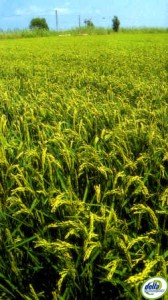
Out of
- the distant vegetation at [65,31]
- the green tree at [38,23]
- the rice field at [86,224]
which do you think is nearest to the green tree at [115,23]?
the distant vegetation at [65,31]

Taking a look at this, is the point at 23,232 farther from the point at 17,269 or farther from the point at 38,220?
the point at 17,269

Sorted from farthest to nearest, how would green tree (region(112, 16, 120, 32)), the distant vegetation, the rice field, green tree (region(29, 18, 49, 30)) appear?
green tree (region(29, 18, 49, 30))
green tree (region(112, 16, 120, 32))
the distant vegetation
the rice field

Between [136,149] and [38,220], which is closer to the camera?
[38,220]

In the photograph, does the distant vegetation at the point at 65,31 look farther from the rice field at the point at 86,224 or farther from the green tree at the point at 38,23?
the green tree at the point at 38,23

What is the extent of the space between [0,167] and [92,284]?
1056mm

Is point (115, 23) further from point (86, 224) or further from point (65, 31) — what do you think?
point (86, 224)

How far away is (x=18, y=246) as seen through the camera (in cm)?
188

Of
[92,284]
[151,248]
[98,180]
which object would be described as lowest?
[92,284]

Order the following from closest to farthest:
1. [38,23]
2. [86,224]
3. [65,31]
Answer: [86,224]
[65,31]
[38,23]

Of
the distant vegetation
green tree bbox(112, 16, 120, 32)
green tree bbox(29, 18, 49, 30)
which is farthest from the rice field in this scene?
green tree bbox(29, 18, 49, 30)

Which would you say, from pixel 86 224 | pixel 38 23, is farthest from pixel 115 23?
pixel 38 23

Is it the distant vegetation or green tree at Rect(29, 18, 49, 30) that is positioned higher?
green tree at Rect(29, 18, 49, 30)

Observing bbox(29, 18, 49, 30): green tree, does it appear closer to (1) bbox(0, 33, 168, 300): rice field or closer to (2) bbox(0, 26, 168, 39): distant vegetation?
(2) bbox(0, 26, 168, 39): distant vegetation

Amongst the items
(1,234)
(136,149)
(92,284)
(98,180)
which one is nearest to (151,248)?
(92,284)
